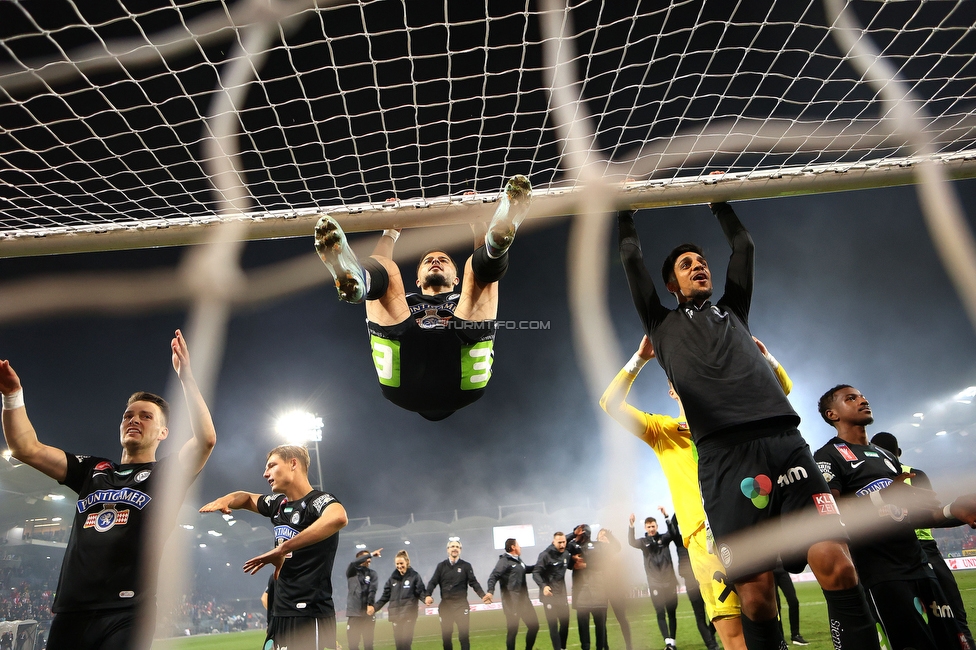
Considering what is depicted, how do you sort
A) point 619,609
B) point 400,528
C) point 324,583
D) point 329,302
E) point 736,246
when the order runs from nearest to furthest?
point 736,246 → point 324,583 → point 619,609 → point 329,302 → point 400,528

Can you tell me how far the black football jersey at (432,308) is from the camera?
3.44m

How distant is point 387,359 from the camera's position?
3471 millimetres

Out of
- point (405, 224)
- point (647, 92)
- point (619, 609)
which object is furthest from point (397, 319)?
point (619, 609)

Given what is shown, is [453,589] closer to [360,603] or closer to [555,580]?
[360,603]

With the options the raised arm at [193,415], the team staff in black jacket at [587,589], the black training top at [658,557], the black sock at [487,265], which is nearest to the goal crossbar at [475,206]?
the black sock at [487,265]

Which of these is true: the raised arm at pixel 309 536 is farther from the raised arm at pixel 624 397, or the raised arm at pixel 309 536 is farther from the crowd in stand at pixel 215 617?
the crowd in stand at pixel 215 617

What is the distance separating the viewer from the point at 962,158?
3748 millimetres

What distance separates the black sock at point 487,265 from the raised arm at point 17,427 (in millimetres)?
2659

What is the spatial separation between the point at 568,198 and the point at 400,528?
115 feet

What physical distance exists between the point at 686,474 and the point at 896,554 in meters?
1.35

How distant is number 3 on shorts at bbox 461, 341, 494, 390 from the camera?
3.54 m

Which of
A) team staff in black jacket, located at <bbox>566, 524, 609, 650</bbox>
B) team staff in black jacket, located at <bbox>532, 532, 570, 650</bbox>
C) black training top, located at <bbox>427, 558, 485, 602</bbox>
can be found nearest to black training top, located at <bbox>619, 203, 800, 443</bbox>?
team staff in black jacket, located at <bbox>566, 524, 609, 650</bbox>

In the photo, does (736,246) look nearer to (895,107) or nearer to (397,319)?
(397,319)

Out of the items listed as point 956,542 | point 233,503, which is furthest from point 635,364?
point 956,542
